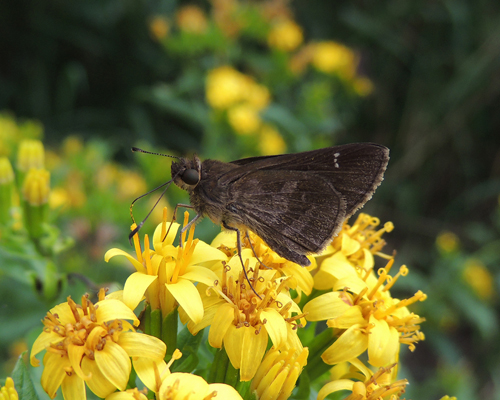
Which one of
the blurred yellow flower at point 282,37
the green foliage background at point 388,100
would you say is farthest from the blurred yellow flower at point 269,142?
the blurred yellow flower at point 282,37

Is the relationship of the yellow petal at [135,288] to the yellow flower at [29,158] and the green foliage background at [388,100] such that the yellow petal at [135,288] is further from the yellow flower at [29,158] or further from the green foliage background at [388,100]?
the green foliage background at [388,100]

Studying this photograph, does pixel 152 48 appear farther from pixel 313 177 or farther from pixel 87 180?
pixel 313 177

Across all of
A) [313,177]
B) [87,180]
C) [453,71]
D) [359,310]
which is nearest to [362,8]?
[453,71]

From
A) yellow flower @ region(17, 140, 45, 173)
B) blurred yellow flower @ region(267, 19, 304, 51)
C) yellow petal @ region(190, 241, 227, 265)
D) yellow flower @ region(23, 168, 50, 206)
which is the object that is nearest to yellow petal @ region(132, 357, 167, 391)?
yellow petal @ region(190, 241, 227, 265)

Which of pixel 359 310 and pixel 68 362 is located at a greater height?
pixel 359 310

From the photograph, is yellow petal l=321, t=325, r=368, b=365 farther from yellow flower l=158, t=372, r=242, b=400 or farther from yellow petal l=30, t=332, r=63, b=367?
yellow petal l=30, t=332, r=63, b=367

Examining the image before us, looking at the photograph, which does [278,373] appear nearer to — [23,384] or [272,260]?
[272,260]

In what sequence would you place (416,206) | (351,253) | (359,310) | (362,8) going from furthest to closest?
(362,8) < (416,206) < (351,253) < (359,310)
